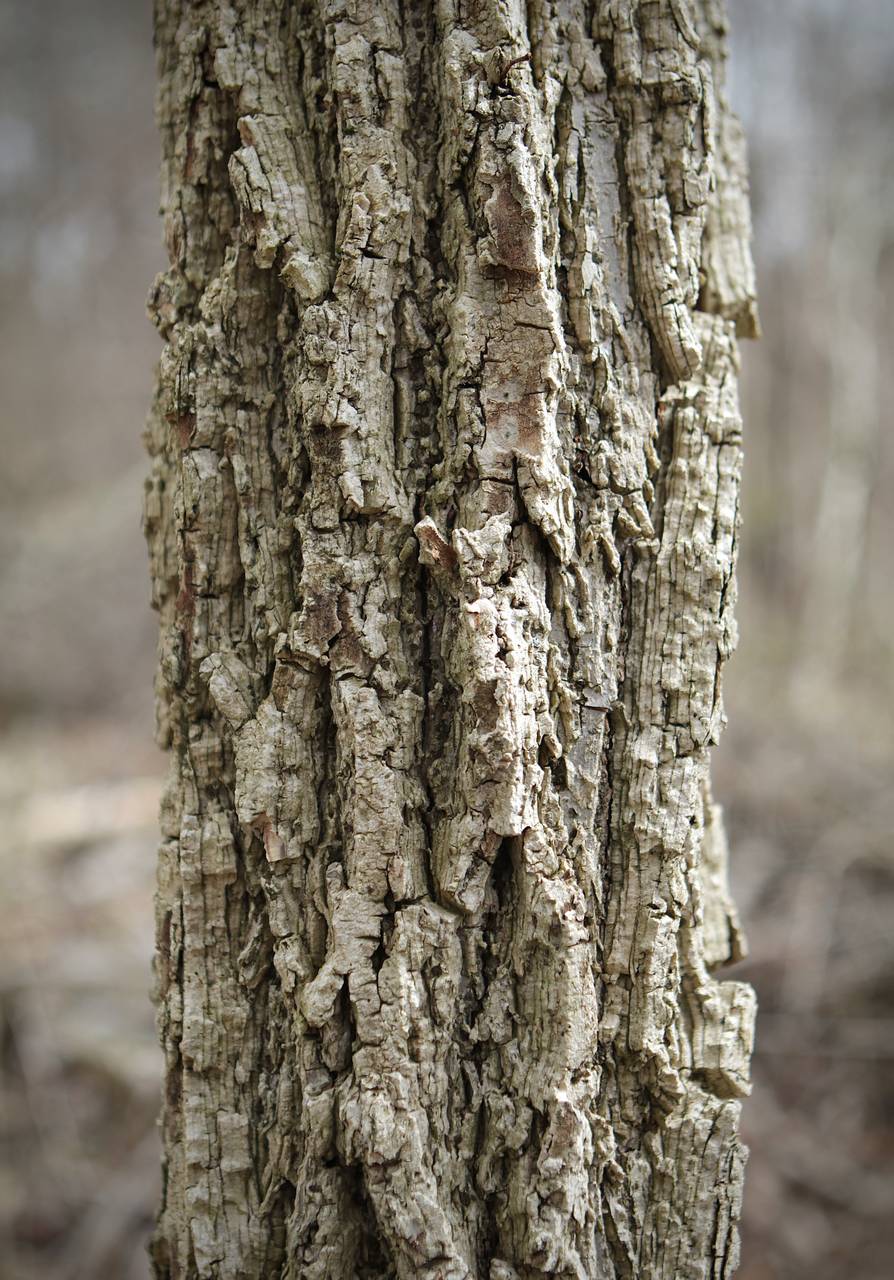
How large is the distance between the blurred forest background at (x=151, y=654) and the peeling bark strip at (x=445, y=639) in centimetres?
231

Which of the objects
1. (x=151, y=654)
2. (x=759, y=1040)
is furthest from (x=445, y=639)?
(x=151, y=654)

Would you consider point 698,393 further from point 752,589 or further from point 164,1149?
point 752,589

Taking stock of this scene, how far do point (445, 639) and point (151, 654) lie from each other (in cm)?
814

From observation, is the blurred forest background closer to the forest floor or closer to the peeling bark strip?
the forest floor

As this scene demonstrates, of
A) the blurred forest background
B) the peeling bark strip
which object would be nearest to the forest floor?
the blurred forest background

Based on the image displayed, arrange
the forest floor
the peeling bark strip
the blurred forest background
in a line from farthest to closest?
the blurred forest background
the forest floor
the peeling bark strip

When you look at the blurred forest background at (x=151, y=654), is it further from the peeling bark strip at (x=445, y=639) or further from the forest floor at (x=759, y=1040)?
the peeling bark strip at (x=445, y=639)

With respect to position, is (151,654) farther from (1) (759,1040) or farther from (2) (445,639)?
(2) (445,639)

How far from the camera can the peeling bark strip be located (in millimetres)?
1006

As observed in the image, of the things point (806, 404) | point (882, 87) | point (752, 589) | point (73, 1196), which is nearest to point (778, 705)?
point (752, 589)

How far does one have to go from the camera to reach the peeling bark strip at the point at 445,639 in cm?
101

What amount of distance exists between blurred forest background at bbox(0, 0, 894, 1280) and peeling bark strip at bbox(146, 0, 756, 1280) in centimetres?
231

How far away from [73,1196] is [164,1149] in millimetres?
2271

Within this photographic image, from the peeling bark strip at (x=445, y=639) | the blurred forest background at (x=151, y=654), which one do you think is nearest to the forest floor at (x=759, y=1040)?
the blurred forest background at (x=151, y=654)
